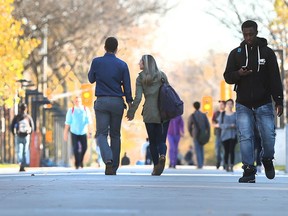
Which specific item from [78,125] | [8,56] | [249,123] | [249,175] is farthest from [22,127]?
[249,123]

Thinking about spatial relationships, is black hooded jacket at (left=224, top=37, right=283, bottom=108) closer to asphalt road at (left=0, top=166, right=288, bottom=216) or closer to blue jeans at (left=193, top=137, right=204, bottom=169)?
Answer: asphalt road at (left=0, top=166, right=288, bottom=216)

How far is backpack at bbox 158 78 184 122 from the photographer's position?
1977 centimetres

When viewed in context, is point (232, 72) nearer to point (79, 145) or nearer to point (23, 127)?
point (23, 127)

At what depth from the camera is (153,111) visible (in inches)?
780

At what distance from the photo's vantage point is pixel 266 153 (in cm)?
1602

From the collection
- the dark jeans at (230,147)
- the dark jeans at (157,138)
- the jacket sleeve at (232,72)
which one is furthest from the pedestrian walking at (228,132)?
the jacket sleeve at (232,72)

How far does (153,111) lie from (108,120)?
963 mm

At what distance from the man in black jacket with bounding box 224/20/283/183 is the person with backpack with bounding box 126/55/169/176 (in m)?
4.02

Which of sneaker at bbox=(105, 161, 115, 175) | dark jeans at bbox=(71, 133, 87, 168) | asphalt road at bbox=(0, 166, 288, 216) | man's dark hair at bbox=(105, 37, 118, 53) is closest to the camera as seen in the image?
asphalt road at bbox=(0, 166, 288, 216)

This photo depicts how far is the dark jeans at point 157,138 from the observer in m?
19.6

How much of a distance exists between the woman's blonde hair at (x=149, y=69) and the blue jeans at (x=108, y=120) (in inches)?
36.7

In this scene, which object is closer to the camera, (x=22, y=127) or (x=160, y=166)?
(x=160, y=166)

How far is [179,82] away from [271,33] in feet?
245

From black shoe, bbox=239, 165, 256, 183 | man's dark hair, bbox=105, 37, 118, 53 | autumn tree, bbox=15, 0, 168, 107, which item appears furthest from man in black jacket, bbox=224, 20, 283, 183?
autumn tree, bbox=15, 0, 168, 107
